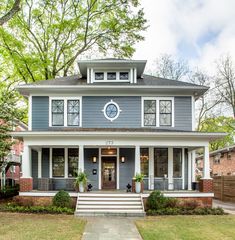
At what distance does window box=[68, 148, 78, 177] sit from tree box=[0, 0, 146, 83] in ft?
34.9

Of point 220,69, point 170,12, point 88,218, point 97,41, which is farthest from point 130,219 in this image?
point 220,69

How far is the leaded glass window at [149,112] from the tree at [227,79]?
18.9 metres

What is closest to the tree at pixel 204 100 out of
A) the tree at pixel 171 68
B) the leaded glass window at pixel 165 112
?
the tree at pixel 171 68

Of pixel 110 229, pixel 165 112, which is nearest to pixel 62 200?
pixel 110 229

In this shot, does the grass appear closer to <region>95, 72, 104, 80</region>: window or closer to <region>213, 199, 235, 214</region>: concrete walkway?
<region>213, 199, 235, 214</region>: concrete walkway

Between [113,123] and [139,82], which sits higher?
[139,82]

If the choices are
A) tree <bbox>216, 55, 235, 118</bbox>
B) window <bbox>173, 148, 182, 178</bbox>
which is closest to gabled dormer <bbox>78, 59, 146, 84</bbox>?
window <bbox>173, 148, 182, 178</bbox>

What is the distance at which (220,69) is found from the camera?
34969mm

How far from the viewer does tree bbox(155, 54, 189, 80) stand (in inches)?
1556

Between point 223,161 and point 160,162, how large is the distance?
16.9m

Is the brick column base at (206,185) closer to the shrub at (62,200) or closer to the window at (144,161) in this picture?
the window at (144,161)

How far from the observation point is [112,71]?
19297 millimetres

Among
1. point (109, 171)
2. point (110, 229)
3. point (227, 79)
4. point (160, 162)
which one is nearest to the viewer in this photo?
point (110, 229)

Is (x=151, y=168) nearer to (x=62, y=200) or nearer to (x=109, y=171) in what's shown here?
(x=109, y=171)
